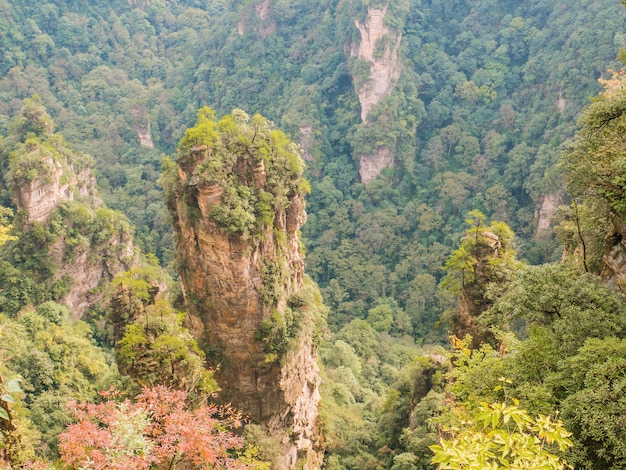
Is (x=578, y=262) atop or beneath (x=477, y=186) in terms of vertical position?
beneath

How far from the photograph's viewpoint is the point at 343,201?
6188 cm

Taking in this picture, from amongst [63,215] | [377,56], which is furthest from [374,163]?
[63,215]

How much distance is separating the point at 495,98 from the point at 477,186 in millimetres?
13623

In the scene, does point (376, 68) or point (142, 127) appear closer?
point (376, 68)

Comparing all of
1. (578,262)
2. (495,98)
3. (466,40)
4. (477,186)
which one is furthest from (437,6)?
(578,262)

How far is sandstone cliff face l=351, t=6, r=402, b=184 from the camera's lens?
61.4 m

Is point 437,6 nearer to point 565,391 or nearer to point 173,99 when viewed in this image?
point 173,99

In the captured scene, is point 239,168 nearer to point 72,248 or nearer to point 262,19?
point 72,248

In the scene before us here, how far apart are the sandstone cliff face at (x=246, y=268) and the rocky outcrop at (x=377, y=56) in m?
45.7

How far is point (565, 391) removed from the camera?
8094 mm

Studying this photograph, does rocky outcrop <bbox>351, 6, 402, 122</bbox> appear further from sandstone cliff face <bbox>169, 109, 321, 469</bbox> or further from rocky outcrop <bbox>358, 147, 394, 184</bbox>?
sandstone cliff face <bbox>169, 109, 321, 469</bbox>

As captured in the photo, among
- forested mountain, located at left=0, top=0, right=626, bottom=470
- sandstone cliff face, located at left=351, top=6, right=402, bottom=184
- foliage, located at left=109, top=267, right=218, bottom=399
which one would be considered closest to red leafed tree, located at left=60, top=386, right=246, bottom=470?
forested mountain, located at left=0, top=0, right=626, bottom=470

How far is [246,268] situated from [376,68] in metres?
50.5

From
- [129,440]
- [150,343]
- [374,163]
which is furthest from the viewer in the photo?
[374,163]
